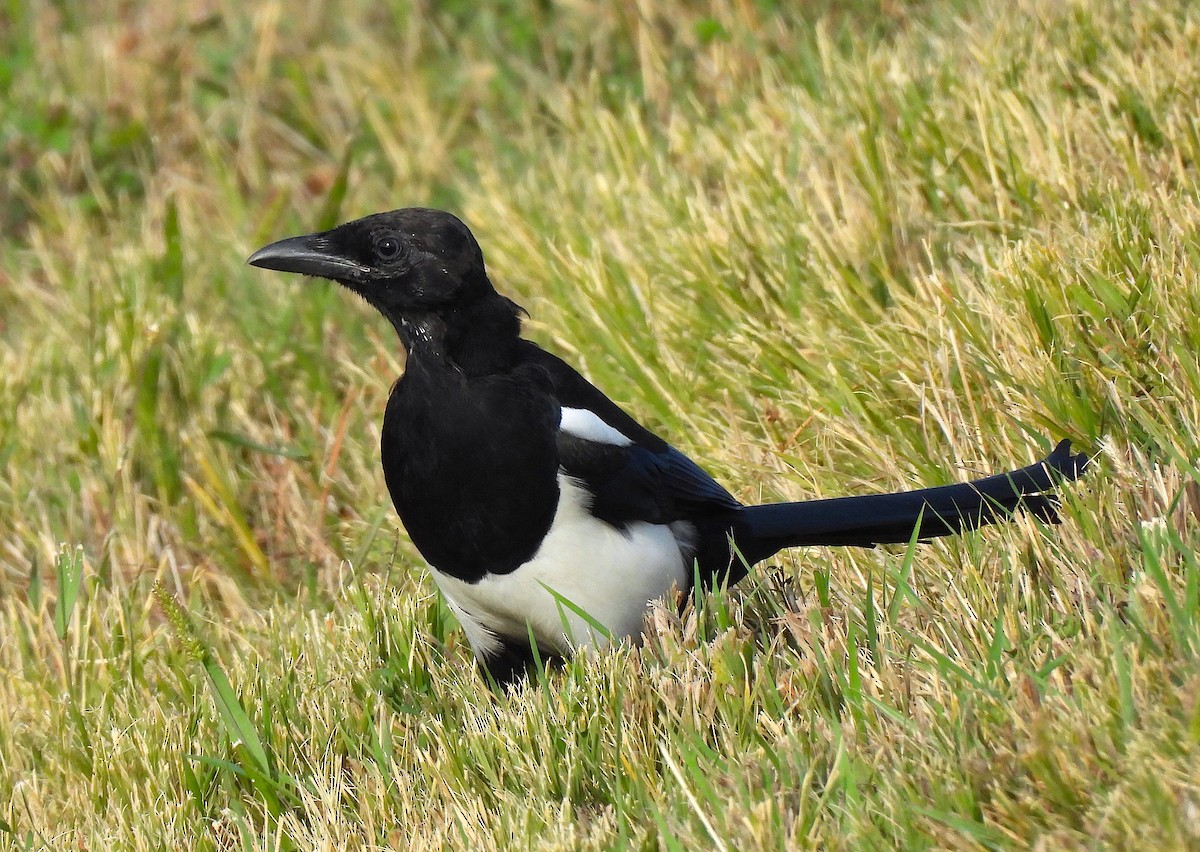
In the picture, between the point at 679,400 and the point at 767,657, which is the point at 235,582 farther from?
the point at 767,657

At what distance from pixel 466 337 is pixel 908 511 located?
2.91 ft

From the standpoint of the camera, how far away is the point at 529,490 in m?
2.77

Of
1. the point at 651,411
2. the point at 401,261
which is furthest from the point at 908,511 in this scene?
the point at 401,261

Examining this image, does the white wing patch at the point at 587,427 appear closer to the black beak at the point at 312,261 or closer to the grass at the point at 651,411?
the grass at the point at 651,411

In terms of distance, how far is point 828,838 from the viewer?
1911 mm

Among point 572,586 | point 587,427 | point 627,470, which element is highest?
point 587,427

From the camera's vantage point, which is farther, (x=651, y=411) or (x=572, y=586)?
(x=651, y=411)

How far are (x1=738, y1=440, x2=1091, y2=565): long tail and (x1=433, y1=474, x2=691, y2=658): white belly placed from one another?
25 cm

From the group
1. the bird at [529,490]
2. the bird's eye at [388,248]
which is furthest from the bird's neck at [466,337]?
the bird's eye at [388,248]

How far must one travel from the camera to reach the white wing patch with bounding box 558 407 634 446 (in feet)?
9.32

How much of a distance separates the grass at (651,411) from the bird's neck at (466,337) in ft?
1.67

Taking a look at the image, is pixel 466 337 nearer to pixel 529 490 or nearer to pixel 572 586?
pixel 529 490

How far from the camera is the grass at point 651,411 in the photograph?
2123mm

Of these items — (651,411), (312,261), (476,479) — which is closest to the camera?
(476,479)
